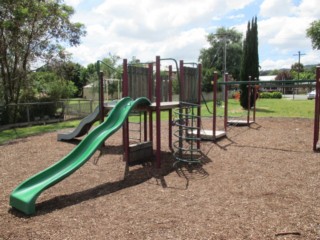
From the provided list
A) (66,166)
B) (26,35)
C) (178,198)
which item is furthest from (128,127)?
(26,35)

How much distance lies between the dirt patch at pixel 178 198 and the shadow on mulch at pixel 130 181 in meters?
0.02

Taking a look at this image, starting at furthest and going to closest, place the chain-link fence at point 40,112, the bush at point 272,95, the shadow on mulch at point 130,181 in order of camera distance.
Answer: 1. the bush at point 272,95
2. the chain-link fence at point 40,112
3. the shadow on mulch at point 130,181

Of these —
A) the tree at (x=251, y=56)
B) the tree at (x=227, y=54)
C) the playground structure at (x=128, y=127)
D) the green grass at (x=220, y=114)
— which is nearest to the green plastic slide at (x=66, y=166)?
the playground structure at (x=128, y=127)

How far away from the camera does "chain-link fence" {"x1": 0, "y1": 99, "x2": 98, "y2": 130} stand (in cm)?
1489

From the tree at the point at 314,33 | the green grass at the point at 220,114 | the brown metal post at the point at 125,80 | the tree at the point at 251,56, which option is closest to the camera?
the brown metal post at the point at 125,80

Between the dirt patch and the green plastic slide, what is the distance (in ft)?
0.69

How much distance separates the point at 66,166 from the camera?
5.21m

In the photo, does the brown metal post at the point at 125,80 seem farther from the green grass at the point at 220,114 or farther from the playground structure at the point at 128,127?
the green grass at the point at 220,114

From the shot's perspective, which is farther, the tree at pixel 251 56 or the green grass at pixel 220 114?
the tree at pixel 251 56

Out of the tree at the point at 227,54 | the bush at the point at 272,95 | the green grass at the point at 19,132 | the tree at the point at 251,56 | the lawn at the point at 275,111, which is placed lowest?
the green grass at the point at 19,132

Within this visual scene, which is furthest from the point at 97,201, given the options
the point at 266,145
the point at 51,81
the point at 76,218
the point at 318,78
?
the point at 51,81

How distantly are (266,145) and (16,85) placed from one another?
12872 millimetres

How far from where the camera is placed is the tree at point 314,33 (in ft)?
149

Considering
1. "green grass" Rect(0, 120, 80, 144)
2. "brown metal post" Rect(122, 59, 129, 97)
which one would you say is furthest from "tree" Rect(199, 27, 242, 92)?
"brown metal post" Rect(122, 59, 129, 97)
